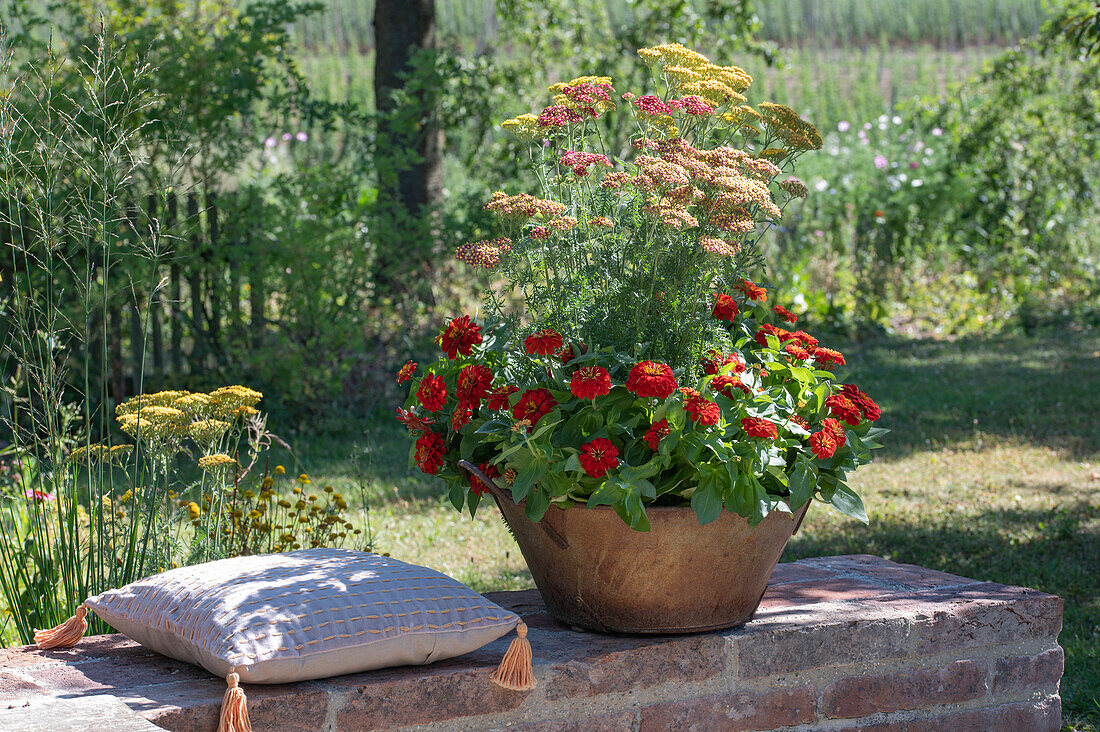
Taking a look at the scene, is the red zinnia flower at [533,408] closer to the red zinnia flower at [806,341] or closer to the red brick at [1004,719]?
the red zinnia flower at [806,341]

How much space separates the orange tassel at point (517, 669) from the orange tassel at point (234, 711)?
0.44 metres

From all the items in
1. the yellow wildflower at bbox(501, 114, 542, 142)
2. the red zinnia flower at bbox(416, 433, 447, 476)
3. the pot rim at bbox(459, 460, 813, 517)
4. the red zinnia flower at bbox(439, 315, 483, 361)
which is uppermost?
the yellow wildflower at bbox(501, 114, 542, 142)

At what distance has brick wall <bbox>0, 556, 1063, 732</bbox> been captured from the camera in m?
1.75

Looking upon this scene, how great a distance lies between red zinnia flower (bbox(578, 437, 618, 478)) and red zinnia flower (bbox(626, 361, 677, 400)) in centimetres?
12

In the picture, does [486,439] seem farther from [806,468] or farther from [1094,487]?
[1094,487]

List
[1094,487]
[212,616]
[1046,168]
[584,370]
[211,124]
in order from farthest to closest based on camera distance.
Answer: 1. [1046,168]
2. [211,124]
3. [1094,487]
4. [584,370]
5. [212,616]

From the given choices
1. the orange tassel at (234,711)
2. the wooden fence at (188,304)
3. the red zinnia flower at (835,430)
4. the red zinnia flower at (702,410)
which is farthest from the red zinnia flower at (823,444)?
the wooden fence at (188,304)

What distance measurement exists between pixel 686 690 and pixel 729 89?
1.24 m

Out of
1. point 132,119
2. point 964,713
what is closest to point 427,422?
point 964,713

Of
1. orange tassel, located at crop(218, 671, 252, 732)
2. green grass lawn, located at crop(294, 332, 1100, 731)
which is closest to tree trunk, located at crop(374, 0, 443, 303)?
green grass lawn, located at crop(294, 332, 1100, 731)

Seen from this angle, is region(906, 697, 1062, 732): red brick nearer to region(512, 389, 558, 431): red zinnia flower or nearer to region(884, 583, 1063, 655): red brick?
region(884, 583, 1063, 655): red brick

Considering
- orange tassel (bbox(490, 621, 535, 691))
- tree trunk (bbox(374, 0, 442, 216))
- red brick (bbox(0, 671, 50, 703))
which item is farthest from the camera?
tree trunk (bbox(374, 0, 442, 216))

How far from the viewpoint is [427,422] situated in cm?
226

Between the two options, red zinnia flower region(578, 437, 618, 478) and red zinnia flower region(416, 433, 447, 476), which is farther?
red zinnia flower region(416, 433, 447, 476)
